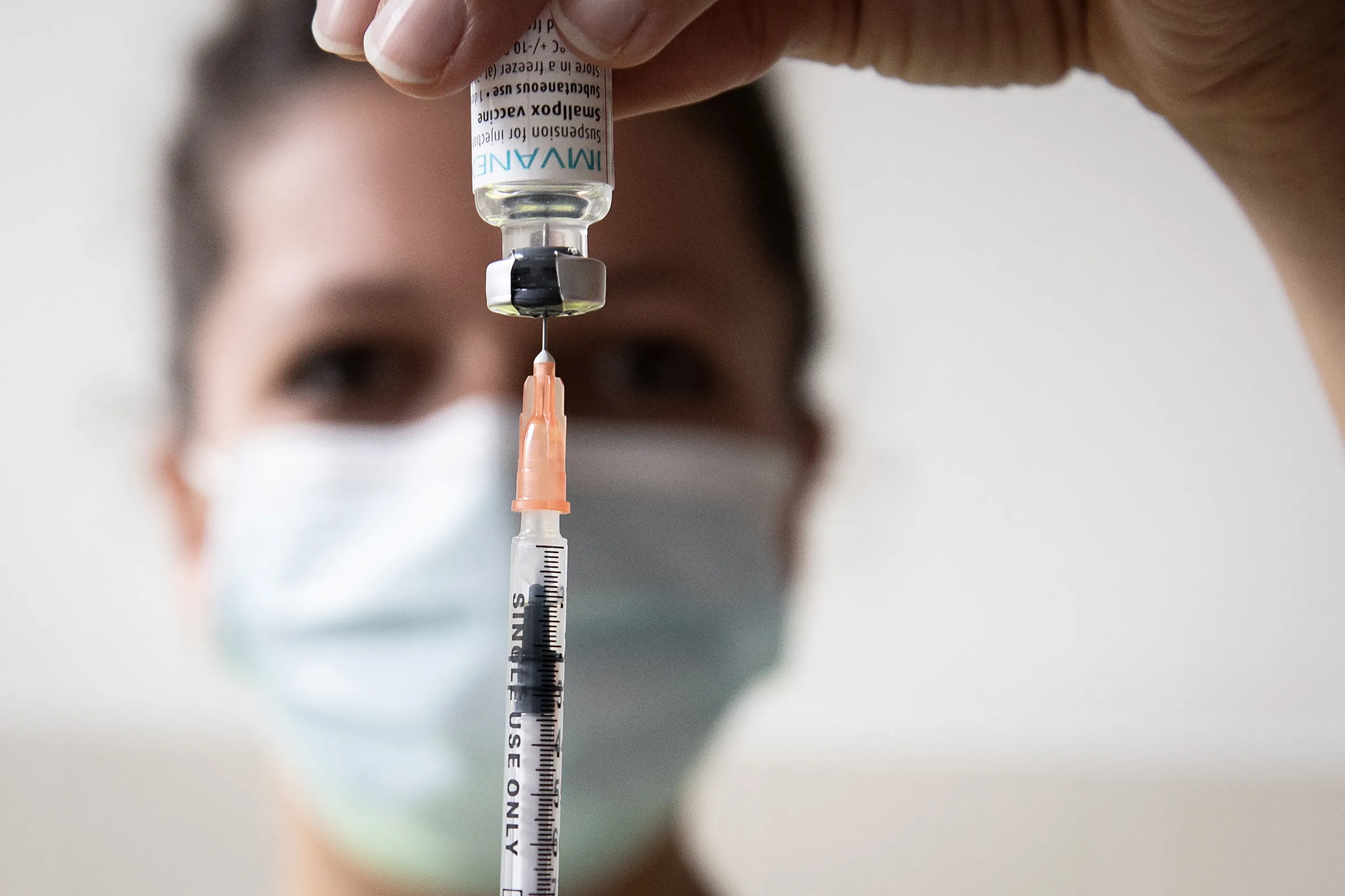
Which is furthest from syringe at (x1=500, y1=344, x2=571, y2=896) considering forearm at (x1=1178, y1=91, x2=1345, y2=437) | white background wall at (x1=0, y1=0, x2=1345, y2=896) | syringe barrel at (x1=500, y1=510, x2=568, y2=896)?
white background wall at (x1=0, y1=0, x2=1345, y2=896)

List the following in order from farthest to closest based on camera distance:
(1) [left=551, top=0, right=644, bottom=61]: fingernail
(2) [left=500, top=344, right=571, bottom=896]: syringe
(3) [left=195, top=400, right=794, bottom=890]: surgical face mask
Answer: (3) [left=195, top=400, right=794, bottom=890]: surgical face mask < (2) [left=500, top=344, right=571, bottom=896]: syringe < (1) [left=551, top=0, right=644, bottom=61]: fingernail

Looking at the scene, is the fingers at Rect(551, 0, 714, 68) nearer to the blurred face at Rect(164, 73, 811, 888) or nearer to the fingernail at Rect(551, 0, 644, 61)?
the fingernail at Rect(551, 0, 644, 61)

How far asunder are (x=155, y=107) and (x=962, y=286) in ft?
3.30

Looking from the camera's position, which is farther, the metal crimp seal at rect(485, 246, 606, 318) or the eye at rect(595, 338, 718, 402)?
the eye at rect(595, 338, 718, 402)

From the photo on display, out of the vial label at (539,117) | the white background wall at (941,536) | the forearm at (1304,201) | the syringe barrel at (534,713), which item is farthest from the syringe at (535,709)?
the white background wall at (941,536)

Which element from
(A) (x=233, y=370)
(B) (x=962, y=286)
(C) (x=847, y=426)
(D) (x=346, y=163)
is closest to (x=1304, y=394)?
(B) (x=962, y=286)

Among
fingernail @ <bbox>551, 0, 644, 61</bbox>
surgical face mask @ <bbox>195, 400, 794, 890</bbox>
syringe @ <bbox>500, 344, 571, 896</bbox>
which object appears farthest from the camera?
surgical face mask @ <bbox>195, 400, 794, 890</bbox>

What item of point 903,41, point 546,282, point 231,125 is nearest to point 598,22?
point 546,282

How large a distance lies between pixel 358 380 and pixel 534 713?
66 centimetres

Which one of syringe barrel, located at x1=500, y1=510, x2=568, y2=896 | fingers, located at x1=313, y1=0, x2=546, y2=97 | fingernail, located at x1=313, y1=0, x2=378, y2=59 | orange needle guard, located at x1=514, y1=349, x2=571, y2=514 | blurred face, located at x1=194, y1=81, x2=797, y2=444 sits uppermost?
blurred face, located at x1=194, y1=81, x2=797, y2=444

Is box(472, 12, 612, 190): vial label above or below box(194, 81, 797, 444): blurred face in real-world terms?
below

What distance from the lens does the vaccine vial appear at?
0.53 m

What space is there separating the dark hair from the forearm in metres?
0.62

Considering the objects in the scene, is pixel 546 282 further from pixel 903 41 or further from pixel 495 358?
pixel 495 358
